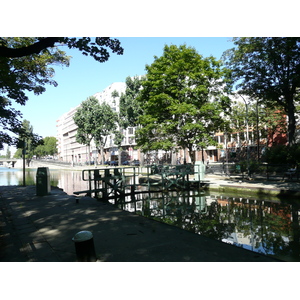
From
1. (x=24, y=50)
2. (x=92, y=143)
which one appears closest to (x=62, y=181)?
(x=24, y=50)

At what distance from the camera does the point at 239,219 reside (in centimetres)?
970

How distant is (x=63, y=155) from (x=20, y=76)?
436ft

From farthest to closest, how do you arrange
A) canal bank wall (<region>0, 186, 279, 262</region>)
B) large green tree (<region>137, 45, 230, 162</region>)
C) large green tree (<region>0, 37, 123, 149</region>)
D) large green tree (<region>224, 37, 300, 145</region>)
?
large green tree (<region>137, 45, 230, 162</region>)
large green tree (<region>224, 37, 300, 145</region>)
large green tree (<region>0, 37, 123, 149</region>)
canal bank wall (<region>0, 186, 279, 262</region>)

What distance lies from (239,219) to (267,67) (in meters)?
15.5

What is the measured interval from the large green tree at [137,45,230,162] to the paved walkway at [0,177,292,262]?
13835 mm

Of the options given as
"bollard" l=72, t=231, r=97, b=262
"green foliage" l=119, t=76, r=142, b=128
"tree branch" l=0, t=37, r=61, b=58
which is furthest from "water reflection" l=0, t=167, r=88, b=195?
"bollard" l=72, t=231, r=97, b=262

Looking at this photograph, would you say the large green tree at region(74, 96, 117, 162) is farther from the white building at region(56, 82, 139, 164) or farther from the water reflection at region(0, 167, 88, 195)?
the water reflection at region(0, 167, 88, 195)

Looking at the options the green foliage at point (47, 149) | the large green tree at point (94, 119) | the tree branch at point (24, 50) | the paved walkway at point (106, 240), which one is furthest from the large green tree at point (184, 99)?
the green foliage at point (47, 149)

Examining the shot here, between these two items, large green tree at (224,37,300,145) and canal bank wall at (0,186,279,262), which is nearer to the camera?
canal bank wall at (0,186,279,262)

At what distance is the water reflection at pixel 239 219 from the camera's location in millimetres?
6824

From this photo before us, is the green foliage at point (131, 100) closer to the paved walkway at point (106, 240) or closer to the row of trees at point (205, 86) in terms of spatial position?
the row of trees at point (205, 86)

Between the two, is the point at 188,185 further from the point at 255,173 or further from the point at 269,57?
the point at 269,57

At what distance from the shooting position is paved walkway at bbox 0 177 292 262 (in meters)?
4.82

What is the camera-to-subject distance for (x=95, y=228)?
23.1ft
